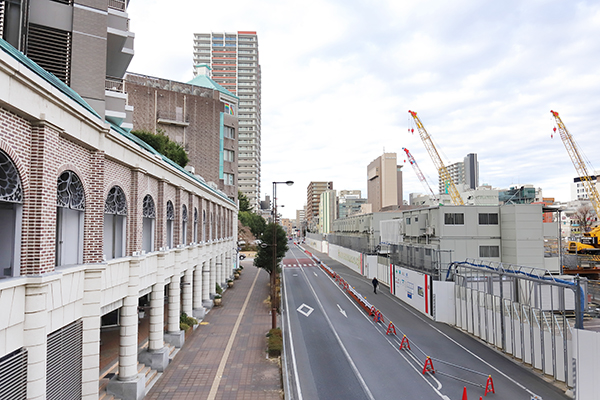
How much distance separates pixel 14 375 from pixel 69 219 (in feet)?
14.1

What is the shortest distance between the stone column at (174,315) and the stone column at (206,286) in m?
9.19

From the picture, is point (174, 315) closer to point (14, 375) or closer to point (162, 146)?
point (14, 375)

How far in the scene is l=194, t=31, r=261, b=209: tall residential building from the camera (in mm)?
124125

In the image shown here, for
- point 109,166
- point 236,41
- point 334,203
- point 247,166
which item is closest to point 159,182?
point 109,166

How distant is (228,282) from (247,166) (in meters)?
86.2

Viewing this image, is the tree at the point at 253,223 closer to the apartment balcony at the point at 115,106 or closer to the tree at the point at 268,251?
the tree at the point at 268,251

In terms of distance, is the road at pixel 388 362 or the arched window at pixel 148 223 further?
the arched window at pixel 148 223

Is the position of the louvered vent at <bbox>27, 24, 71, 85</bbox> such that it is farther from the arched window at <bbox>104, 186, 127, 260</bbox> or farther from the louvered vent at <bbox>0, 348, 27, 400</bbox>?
the louvered vent at <bbox>0, 348, 27, 400</bbox>

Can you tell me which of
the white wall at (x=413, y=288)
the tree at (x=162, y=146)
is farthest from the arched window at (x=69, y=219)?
the tree at (x=162, y=146)

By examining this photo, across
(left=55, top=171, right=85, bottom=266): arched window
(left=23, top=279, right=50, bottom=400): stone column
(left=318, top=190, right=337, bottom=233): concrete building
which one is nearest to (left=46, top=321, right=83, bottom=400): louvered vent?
(left=23, top=279, right=50, bottom=400): stone column

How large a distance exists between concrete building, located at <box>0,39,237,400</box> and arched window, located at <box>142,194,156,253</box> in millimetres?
46

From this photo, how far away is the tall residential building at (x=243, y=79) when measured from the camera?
124 m

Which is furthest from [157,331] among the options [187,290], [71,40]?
[71,40]

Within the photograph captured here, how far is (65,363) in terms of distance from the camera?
9.77m
